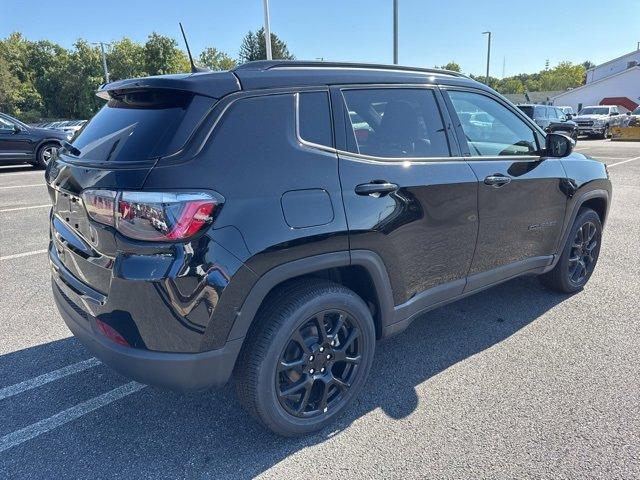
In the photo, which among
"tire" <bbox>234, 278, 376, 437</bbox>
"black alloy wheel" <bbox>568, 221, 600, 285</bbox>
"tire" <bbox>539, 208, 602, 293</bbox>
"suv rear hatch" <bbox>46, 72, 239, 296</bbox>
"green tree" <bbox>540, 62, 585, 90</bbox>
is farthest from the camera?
"green tree" <bbox>540, 62, 585, 90</bbox>

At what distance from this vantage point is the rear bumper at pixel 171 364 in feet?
6.82

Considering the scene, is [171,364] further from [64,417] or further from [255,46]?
[255,46]

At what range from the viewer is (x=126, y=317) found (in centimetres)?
207

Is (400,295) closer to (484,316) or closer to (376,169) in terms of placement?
(376,169)

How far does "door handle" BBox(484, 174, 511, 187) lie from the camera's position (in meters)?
3.12

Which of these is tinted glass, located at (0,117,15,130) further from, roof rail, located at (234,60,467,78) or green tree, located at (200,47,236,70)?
green tree, located at (200,47,236,70)

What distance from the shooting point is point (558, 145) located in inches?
141

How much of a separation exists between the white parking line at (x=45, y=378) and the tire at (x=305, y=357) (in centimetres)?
137

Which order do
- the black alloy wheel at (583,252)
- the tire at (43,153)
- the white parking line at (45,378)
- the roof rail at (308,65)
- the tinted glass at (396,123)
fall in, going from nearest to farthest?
1. the roof rail at (308,65)
2. the tinted glass at (396,123)
3. the white parking line at (45,378)
4. the black alloy wheel at (583,252)
5. the tire at (43,153)

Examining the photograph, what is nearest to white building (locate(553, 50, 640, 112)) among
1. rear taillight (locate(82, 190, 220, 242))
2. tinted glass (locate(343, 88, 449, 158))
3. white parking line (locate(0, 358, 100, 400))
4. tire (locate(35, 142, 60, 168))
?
tire (locate(35, 142, 60, 168))

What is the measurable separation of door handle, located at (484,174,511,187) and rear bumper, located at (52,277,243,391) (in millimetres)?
1941

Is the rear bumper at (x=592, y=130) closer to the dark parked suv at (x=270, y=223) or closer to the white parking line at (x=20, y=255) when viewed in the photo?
the dark parked suv at (x=270, y=223)

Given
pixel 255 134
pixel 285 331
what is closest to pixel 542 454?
pixel 285 331

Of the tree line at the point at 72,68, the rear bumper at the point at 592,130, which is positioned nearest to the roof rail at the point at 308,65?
the rear bumper at the point at 592,130
